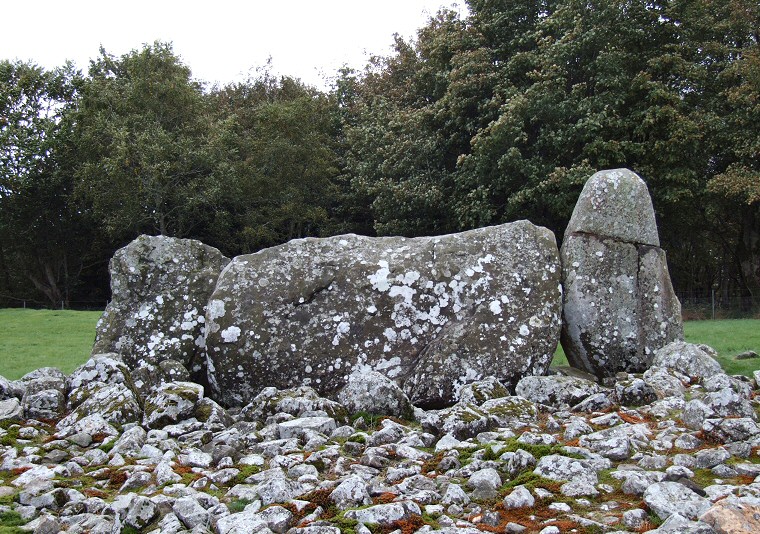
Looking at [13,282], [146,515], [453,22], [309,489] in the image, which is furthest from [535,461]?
[13,282]

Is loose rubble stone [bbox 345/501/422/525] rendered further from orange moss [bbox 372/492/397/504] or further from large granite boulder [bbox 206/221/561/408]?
large granite boulder [bbox 206/221/561/408]

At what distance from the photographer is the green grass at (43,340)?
51.9ft

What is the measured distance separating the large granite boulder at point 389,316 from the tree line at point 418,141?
1345cm

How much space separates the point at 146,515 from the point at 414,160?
82.8ft

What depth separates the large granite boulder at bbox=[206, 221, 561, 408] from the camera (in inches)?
452

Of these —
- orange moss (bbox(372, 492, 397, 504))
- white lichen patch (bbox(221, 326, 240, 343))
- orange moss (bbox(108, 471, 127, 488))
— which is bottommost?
orange moss (bbox(108, 471, 127, 488))

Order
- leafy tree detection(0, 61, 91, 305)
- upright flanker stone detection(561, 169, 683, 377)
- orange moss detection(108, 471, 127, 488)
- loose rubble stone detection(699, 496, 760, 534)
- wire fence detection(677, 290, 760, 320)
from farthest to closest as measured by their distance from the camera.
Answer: leafy tree detection(0, 61, 91, 305) < wire fence detection(677, 290, 760, 320) < upright flanker stone detection(561, 169, 683, 377) < orange moss detection(108, 471, 127, 488) < loose rubble stone detection(699, 496, 760, 534)

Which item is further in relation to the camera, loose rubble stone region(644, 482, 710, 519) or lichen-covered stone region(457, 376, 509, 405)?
lichen-covered stone region(457, 376, 509, 405)

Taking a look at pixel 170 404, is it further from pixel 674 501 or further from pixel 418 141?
pixel 418 141

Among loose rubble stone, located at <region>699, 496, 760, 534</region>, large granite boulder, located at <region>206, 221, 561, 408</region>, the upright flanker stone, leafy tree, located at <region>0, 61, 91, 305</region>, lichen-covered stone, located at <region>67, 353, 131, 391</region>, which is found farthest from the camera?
leafy tree, located at <region>0, 61, 91, 305</region>

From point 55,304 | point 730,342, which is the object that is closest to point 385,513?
point 730,342

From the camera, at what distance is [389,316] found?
466 inches

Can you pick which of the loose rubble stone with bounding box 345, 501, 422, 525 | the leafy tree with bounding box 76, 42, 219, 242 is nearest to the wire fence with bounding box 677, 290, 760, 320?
the leafy tree with bounding box 76, 42, 219, 242

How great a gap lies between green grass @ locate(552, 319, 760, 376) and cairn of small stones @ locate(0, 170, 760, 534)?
0.72 metres
